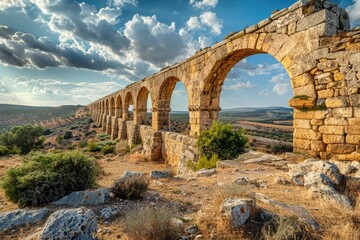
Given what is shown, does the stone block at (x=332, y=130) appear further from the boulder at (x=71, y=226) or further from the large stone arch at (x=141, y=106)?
the large stone arch at (x=141, y=106)

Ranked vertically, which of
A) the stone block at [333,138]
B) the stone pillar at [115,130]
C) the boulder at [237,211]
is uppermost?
the stone block at [333,138]

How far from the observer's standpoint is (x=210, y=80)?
773 centimetres

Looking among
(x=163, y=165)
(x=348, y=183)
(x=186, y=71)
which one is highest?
(x=186, y=71)

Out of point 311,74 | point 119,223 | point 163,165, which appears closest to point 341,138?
point 311,74

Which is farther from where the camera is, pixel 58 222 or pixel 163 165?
pixel 163 165

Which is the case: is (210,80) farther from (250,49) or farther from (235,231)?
(235,231)

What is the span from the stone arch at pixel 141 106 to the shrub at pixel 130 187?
11.5 metres

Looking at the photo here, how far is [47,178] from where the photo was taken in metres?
3.17

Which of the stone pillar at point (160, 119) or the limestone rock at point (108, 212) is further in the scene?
the stone pillar at point (160, 119)

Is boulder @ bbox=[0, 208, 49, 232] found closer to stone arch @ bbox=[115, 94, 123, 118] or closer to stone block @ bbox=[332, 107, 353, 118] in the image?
stone block @ bbox=[332, 107, 353, 118]

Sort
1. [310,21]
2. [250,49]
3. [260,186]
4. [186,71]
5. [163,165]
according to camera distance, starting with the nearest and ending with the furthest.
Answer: [260,186], [310,21], [250,49], [186,71], [163,165]

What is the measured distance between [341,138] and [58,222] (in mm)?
4802

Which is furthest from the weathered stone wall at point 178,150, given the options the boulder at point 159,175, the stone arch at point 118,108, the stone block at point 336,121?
the stone arch at point 118,108

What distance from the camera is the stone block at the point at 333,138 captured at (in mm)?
4230
